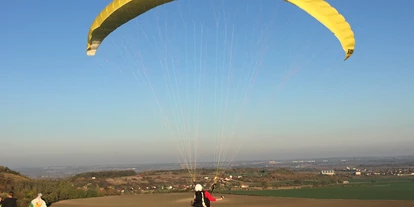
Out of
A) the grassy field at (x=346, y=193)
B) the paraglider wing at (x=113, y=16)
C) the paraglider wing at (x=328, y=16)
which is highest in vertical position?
the paraglider wing at (x=113, y=16)

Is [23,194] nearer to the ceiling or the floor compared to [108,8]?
nearer to the floor

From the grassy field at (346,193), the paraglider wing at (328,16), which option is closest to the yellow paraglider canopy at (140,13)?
the paraglider wing at (328,16)

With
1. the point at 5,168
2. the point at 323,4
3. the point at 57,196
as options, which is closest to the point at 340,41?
the point at 323,4

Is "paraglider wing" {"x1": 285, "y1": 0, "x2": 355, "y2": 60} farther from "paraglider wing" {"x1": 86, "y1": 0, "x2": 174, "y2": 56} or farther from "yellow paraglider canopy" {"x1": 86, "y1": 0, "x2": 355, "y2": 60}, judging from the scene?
"paraglider wing" {"x1": 86, "y1": 0, "x2": 174, "y2": 56}

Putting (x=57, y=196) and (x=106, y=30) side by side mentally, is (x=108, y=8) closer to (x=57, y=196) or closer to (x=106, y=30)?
(x=106, y=30)

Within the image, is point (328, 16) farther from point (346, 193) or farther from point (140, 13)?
point (346, 193)

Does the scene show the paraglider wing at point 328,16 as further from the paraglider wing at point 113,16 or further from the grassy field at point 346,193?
the grassy field at point 346,193
